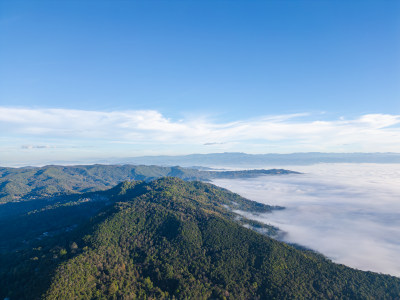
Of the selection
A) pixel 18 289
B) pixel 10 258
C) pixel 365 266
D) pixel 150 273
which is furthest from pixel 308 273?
pixel 10 258

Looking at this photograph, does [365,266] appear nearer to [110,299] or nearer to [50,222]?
[110,299]

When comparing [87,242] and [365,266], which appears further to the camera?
[365,266]

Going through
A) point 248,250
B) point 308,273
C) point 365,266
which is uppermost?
point 248,250

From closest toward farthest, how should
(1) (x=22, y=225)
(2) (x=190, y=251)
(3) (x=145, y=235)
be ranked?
(2) (x=190, y=251) → (3) (x=145, y=235) → (1) (x=22, y=225)

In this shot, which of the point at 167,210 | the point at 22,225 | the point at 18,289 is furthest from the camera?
the point at 22,225

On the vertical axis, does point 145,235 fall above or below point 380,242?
above

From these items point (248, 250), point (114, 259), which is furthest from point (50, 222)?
point (248, 250)
